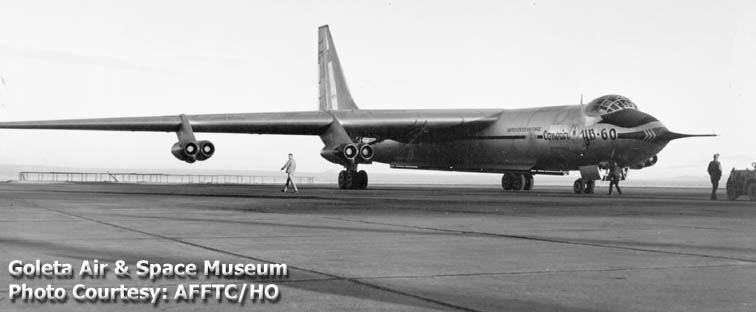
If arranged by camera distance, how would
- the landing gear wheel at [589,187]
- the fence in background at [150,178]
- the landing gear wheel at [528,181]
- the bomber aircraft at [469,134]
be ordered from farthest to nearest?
the fence in background at [150,178] → the landing gear wheel at [528,181] → the landing gear wheel at [589,187] → the bomber aircraft at [469,134]

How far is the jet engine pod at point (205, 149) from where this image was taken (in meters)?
25.8

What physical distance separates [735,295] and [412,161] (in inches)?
1153

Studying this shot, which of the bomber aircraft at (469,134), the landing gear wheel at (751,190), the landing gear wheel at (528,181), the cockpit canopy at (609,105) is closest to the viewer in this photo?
the landing gear wheel at (751,190)

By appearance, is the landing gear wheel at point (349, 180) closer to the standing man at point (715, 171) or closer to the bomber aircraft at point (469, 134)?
the bomber aircraft at point (469, 134)

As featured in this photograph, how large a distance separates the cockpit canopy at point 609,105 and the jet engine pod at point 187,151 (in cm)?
1274

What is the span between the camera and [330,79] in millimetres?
38969

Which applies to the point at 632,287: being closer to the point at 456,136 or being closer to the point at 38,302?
the point at 38,302

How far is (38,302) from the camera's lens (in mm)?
4477

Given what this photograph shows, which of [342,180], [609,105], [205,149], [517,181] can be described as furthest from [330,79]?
[609,105]

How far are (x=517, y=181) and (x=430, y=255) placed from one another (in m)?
27.0

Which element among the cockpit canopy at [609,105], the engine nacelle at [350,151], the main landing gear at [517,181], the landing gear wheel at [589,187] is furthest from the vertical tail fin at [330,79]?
the cockpit canopy at [609,105]

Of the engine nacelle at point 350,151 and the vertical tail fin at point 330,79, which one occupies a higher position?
the vertical tail fin at point 330,79

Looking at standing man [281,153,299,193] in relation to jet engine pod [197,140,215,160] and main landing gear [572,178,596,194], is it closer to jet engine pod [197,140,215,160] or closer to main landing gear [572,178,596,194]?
jet engine pod [197,140,215,160]

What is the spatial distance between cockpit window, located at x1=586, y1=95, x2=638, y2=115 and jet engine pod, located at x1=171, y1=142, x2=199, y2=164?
41.9 ft
